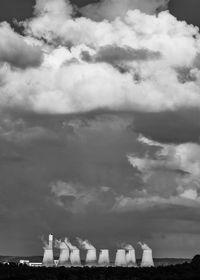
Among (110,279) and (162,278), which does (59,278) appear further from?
(162,278)

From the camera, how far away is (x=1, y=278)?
197500 millimetres

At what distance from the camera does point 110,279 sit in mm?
196375

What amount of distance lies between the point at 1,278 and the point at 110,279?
30366mm

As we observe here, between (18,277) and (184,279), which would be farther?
(18,277)

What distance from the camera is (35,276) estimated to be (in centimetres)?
19938

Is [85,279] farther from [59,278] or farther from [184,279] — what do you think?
[184,279]

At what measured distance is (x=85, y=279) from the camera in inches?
7736

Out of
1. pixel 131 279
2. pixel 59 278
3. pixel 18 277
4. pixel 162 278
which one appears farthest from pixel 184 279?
pixel 18 277

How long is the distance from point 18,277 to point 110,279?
2586 centimetres

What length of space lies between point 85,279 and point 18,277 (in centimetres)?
1896

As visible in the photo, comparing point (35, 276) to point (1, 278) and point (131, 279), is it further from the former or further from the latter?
point (131, 279)

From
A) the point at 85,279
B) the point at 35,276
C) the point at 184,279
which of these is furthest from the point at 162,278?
the point at 35,276

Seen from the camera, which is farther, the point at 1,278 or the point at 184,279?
the point at 1,278

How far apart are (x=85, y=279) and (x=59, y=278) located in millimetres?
7204
